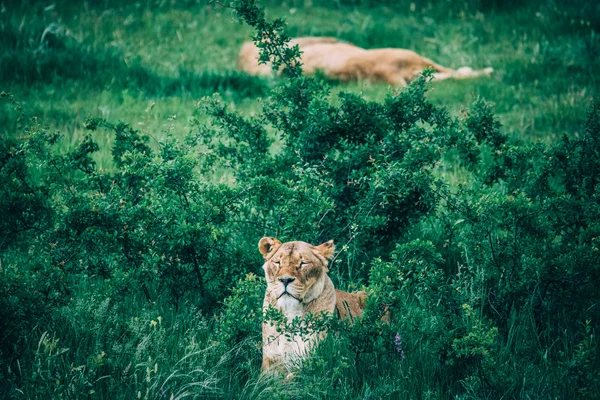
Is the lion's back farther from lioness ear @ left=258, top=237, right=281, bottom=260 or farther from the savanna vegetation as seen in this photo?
lioness ear @ left=258, top=237, right=281, bottom=260

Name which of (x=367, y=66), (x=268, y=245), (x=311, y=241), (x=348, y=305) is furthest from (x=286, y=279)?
(x=367, y=66)

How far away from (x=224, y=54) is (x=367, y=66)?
11.2ft

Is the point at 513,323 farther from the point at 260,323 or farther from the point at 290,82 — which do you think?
the point at 290,82

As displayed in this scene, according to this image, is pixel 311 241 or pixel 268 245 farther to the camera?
pixel 311 241

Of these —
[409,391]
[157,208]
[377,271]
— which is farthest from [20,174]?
[409,391]

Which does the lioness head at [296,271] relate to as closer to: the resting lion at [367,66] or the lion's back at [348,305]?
the lion's back at [348,305]

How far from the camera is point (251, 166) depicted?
5980 mm

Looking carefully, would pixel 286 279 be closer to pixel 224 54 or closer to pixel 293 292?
pixel 293 292

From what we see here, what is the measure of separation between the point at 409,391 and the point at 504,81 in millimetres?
10052

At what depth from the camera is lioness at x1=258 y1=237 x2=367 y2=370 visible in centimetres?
425

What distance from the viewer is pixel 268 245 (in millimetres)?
4578

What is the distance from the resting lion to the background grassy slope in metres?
0.58

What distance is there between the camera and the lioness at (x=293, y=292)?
425 centimetres

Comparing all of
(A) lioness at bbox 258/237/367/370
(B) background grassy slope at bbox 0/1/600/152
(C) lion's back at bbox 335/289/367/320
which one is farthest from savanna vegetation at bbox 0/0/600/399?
(B) background grassy slope at bbox 0/1/600/152
